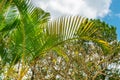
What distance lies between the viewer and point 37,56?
6953mm

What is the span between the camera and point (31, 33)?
6.77 m

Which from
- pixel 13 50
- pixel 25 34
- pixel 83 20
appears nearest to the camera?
pixel 83 20

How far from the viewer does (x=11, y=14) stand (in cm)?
766

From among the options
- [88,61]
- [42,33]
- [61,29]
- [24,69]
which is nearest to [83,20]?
[61,29]

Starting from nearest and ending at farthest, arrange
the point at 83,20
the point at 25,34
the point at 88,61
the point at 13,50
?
1. the point at 83,20
2. the point at 25,34
3. the point at 13,50
4. the point at 88,61

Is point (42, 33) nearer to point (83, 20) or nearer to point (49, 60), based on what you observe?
point (83, 20)

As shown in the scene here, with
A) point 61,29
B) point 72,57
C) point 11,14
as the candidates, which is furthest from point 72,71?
point 61,29

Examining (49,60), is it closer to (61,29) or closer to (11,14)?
(11,14)

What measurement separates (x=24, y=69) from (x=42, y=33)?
2.82 feet

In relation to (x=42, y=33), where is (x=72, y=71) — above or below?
above

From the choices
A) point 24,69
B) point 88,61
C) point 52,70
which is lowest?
point 24,69

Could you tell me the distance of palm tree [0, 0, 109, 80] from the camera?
6.24 meters

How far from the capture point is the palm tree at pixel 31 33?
6.24 m

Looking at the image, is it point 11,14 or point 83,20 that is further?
point 11,14
